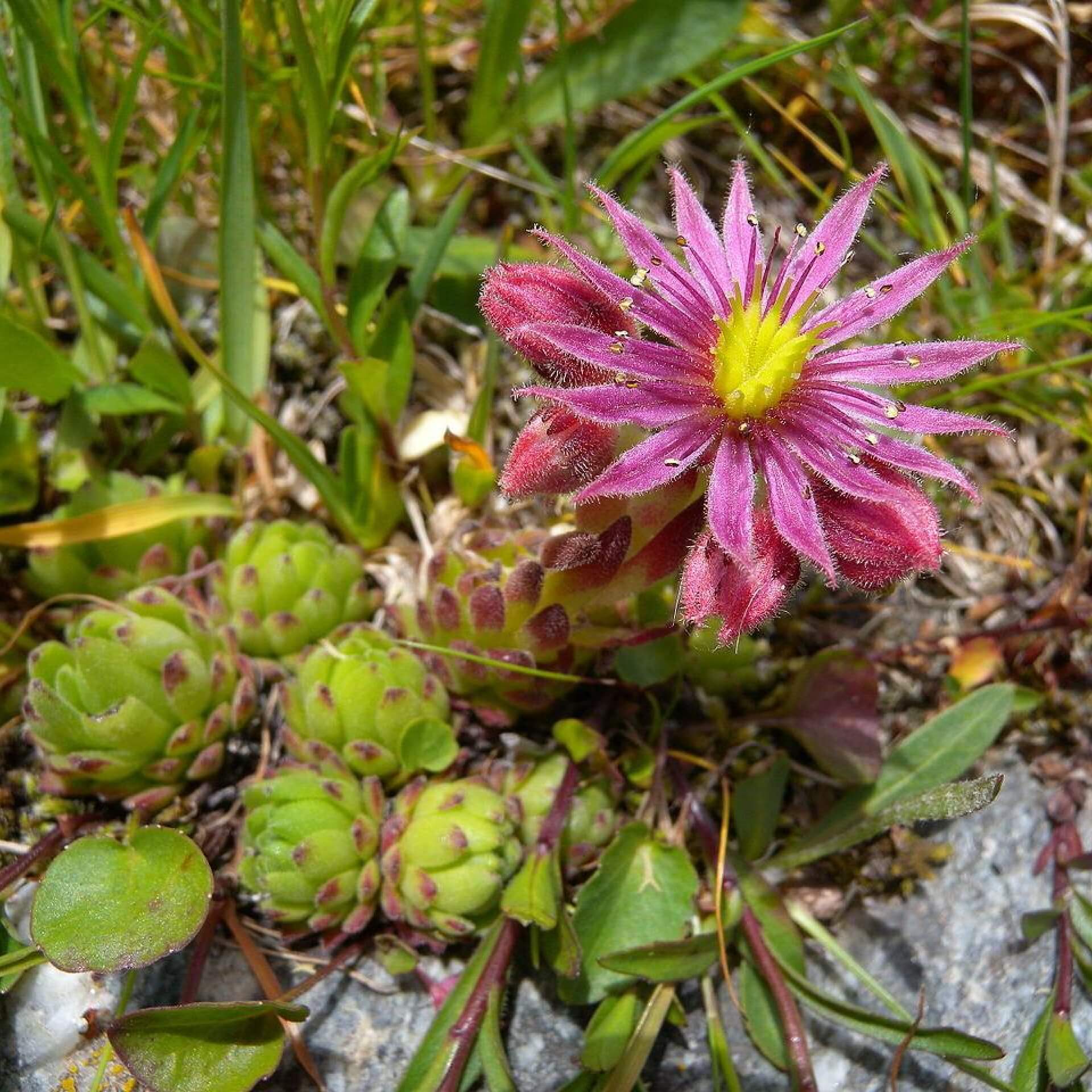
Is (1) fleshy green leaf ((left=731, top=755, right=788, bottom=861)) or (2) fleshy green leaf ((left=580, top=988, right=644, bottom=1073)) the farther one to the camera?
(1) fleshy green leaf ((left=731, top=755, right=788, bottom=861))

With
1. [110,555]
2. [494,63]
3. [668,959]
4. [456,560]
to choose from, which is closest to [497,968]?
[668,959]

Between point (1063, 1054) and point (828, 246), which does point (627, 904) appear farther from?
point (828, 246)

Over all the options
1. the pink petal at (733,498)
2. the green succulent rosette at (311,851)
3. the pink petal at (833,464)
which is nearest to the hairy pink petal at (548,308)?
the pink petal at (733,498)

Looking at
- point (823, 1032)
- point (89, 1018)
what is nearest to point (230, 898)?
point (89, 1018)

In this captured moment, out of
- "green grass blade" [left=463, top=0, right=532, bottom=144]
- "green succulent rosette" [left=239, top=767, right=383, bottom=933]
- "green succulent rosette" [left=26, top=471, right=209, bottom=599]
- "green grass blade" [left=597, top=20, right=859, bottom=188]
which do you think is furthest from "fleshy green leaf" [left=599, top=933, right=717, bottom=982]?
"green grass blade" [left=463, top=0, right=532, bottom=144]

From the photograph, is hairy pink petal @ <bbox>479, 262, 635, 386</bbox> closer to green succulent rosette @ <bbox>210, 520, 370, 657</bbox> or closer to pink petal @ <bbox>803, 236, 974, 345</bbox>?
pink petal @ <bbox>803, 236, 974, 345</bbox>

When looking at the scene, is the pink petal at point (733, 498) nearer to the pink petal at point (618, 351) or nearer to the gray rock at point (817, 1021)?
the pink petal at point (618, 351)

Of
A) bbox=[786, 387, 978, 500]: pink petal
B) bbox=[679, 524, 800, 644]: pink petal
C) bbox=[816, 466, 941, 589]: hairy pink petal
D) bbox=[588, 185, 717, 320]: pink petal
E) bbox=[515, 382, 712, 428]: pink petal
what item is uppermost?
bbox=[588, 185, 717, 320]: pink petal
